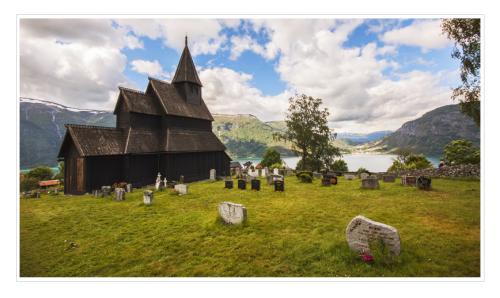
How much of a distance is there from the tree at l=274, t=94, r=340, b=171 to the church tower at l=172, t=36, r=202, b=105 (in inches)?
491

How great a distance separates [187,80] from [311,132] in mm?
16467

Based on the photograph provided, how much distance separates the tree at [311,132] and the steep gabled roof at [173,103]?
11.7 meters

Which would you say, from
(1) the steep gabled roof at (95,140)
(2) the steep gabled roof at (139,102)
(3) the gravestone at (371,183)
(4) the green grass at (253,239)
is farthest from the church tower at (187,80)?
(3) the gravestone at (371,183)

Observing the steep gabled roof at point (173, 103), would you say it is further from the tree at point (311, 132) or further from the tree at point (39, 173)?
the tree at point (39, 173)

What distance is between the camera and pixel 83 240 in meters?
6.67

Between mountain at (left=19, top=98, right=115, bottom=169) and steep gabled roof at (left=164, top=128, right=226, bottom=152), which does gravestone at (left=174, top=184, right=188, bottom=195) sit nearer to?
steep gabled roof at (left=164, top=128, right=226, bottom=152)

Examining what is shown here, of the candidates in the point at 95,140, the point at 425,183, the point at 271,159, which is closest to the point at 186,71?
the point at 95,140

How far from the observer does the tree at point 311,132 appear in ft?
93.5

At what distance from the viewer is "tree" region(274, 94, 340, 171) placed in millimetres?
28484

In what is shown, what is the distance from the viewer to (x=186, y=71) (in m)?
22.7

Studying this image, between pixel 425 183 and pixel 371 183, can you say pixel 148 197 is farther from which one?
pixel 425 183
